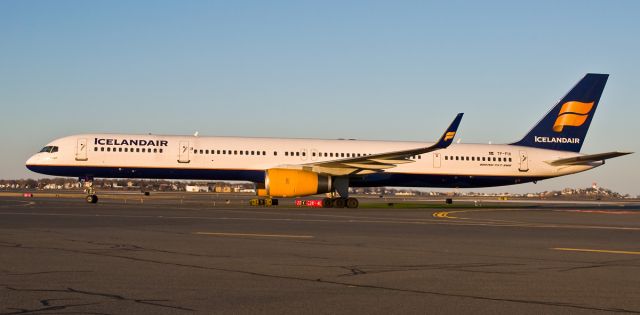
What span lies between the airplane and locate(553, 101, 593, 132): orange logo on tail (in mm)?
2431

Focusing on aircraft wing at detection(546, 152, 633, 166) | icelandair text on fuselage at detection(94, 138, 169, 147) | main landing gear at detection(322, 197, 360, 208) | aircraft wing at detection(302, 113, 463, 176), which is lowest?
main landing gear at detection(322, 197, 360, 208)

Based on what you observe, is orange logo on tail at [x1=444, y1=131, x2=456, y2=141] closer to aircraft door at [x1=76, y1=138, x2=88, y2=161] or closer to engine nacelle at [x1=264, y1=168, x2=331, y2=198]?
engine nacelle at [x1=264, y1=168, x2=331, y2=198]

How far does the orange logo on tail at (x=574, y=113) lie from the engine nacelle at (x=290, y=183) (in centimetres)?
1878

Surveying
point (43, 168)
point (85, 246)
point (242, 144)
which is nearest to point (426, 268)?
point (85, 246)

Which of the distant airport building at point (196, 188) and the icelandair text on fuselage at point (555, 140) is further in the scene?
the distant airport building at point (196, 188)

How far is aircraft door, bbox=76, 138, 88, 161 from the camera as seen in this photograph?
4078 cm

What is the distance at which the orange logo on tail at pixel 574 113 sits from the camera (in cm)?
4728

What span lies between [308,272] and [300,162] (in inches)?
1240


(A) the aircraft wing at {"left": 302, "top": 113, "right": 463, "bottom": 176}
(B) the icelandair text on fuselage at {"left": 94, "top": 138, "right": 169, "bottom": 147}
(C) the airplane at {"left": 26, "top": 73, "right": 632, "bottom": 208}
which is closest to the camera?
(A) the aircraft wing at {"left": 302, "top": 113, "right": 463, "bottom": 176}

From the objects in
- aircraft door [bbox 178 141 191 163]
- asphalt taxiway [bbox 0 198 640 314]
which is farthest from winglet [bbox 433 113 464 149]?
asphalt taxiway [bbox 0 198 640 314]

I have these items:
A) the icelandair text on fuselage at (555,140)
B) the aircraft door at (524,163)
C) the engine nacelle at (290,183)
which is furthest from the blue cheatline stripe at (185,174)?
the icelandair text on fuselage at (555,140)

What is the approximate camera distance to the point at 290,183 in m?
37.8

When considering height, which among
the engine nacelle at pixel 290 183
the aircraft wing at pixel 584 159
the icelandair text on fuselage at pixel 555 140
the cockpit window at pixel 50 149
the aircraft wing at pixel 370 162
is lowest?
the engine nacelle at pixel 290 183

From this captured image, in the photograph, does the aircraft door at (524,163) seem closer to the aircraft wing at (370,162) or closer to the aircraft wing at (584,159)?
the aircraft wing at (584,159)
